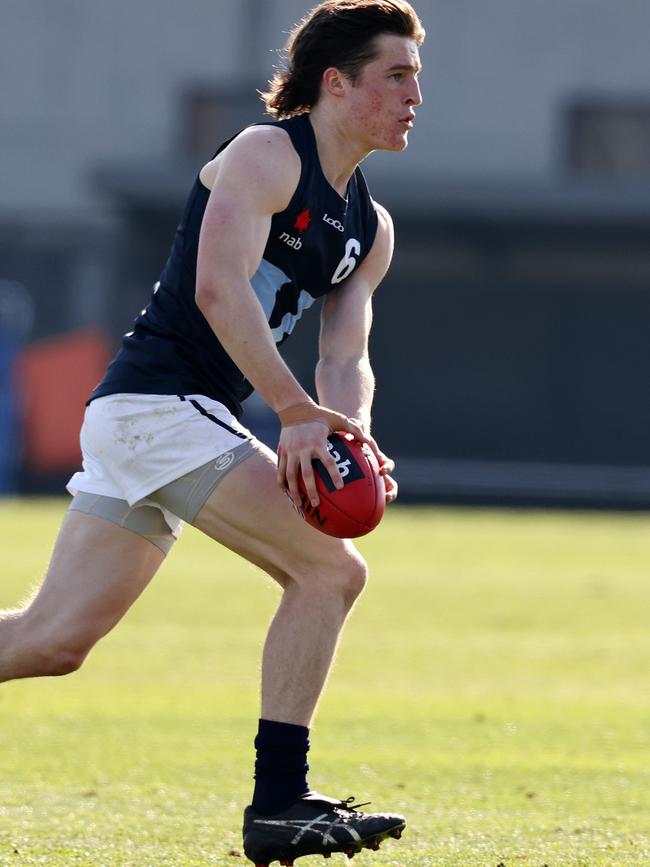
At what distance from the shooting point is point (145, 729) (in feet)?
24.6

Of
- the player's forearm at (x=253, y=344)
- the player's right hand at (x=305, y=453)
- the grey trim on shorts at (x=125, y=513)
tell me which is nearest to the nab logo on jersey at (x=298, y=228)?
the player's forearm at (x=253, y=344)

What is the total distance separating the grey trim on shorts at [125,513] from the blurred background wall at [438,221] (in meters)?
22.1

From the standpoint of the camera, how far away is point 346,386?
5.28 meters

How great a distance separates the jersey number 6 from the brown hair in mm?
428

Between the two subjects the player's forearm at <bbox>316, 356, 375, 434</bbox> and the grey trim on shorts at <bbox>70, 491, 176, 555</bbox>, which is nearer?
the grey trim on shorts at <bbox>70, 491, 176, 555</bbox>

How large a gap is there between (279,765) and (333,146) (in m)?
1.78

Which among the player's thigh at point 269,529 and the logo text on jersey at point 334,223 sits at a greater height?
the logo text on jersey at point 334,223

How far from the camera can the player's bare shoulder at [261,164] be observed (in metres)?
4.71

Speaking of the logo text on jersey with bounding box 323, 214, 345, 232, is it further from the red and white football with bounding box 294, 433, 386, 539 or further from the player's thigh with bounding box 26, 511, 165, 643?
the player's thigh with bounding box 26, 511, 165, 643

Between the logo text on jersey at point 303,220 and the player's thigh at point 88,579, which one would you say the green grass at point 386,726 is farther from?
the logo text on jersey at point 303,220

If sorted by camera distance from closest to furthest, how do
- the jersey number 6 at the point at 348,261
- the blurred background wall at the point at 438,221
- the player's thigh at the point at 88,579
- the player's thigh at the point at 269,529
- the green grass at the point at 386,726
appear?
the player's thigh at the point at 269,529
the player's thigh at the point at 88,579
the jersey number 6 at the point at 348,261
the green grass at the point at 386,726
the blurred background wall at the point at 438,221

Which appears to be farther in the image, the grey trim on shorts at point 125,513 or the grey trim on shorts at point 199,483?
the grey trim on shorts at point 125,513

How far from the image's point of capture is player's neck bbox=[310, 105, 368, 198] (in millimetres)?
4984

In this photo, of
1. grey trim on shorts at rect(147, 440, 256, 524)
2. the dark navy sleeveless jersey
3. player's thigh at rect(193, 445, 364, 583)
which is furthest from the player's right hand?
the dark navy sleeveless jersey
